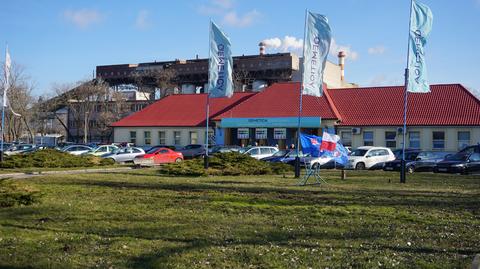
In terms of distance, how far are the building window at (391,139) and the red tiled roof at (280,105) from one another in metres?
4.65

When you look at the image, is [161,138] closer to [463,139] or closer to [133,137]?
[133,137]

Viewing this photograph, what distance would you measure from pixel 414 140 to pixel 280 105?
12.5 metres

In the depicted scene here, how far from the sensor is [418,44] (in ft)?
74.3

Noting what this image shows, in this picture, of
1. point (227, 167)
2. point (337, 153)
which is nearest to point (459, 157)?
point (227, 167)

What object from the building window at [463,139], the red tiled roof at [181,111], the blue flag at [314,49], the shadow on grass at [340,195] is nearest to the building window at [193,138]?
the red tiled roof at [181,111]

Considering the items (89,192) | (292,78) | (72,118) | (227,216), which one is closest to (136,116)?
(292,78)

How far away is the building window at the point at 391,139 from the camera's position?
152 feet

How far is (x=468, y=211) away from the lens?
13.0 m

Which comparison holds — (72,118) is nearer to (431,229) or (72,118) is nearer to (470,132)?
(470,132)

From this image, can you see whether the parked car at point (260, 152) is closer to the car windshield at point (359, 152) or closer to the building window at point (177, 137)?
the car windshield at point (359, 152)

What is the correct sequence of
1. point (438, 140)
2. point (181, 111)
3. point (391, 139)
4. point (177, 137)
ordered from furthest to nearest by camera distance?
1. point (181, 111)
2. point (177, 137)
3. point (391, 139)
4. point (438, 140)

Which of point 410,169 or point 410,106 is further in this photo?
point 410,106

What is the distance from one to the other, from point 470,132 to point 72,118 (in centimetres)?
6546

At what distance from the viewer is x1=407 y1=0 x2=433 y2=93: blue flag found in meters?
22.6
